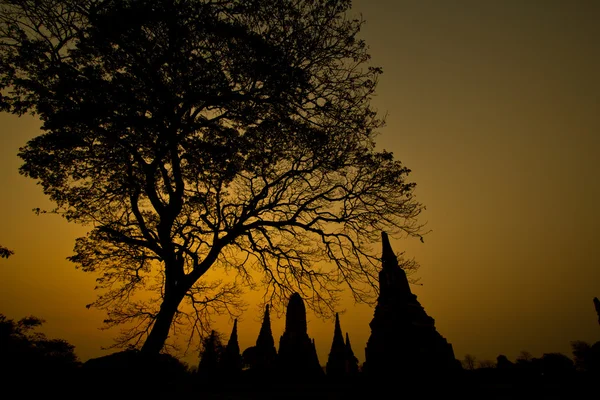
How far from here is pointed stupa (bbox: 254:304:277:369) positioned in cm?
2417

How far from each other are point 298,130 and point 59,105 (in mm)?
5835

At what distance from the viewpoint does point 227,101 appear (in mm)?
7500

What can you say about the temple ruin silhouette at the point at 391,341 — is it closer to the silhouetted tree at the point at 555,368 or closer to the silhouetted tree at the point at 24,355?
the silhouetted tree at the point at 555,368

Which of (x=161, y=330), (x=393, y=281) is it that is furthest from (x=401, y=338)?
(x=161, y=330)

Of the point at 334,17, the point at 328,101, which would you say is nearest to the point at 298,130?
the point at 328,101

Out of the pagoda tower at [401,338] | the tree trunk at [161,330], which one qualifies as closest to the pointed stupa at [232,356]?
the pagoda tower at [401,338]

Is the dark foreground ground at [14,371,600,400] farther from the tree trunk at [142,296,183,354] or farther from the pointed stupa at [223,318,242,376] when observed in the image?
the pointed stupa at [223,318,242,376]

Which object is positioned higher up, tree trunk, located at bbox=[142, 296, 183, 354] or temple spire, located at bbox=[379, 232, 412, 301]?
temple spire, located at bbox=[379, 232, 412, 301]

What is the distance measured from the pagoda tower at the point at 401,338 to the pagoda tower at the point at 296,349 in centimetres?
495

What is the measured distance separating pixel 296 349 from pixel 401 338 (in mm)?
7925

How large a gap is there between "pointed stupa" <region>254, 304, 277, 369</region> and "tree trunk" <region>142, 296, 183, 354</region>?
1763 centimetres

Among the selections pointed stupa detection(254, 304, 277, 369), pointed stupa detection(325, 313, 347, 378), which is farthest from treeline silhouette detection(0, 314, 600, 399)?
pointed stupa detection(325, 313, 347, 378)

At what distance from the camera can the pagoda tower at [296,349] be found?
1891cm

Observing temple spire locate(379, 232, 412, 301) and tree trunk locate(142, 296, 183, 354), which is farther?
temple spire locate(379, 232, 412, 301)
